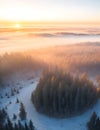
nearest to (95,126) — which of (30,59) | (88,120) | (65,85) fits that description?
(88,120)

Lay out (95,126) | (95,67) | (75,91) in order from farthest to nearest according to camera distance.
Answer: (95,67)
(75,91)
(95,126)

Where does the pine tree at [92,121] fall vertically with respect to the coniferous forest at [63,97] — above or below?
below

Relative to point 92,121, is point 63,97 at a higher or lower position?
higher

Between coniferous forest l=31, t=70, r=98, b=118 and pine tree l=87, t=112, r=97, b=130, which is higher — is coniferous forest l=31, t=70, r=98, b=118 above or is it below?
above

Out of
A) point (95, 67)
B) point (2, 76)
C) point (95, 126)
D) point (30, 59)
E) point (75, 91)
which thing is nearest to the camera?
point (95, 126)

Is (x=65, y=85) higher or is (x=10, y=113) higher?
(x=65, y=85)

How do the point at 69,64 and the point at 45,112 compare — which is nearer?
the point at 45,112

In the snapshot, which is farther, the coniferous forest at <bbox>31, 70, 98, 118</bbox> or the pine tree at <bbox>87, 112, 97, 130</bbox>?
the coniferous forest at <bbox>31, 70, 98, 118</bbox>

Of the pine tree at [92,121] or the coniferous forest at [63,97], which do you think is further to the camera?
the coniferous forest at [63,97]

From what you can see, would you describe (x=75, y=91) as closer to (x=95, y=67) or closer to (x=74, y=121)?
(x=74, y=121)

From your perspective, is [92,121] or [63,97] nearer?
[92,121]
